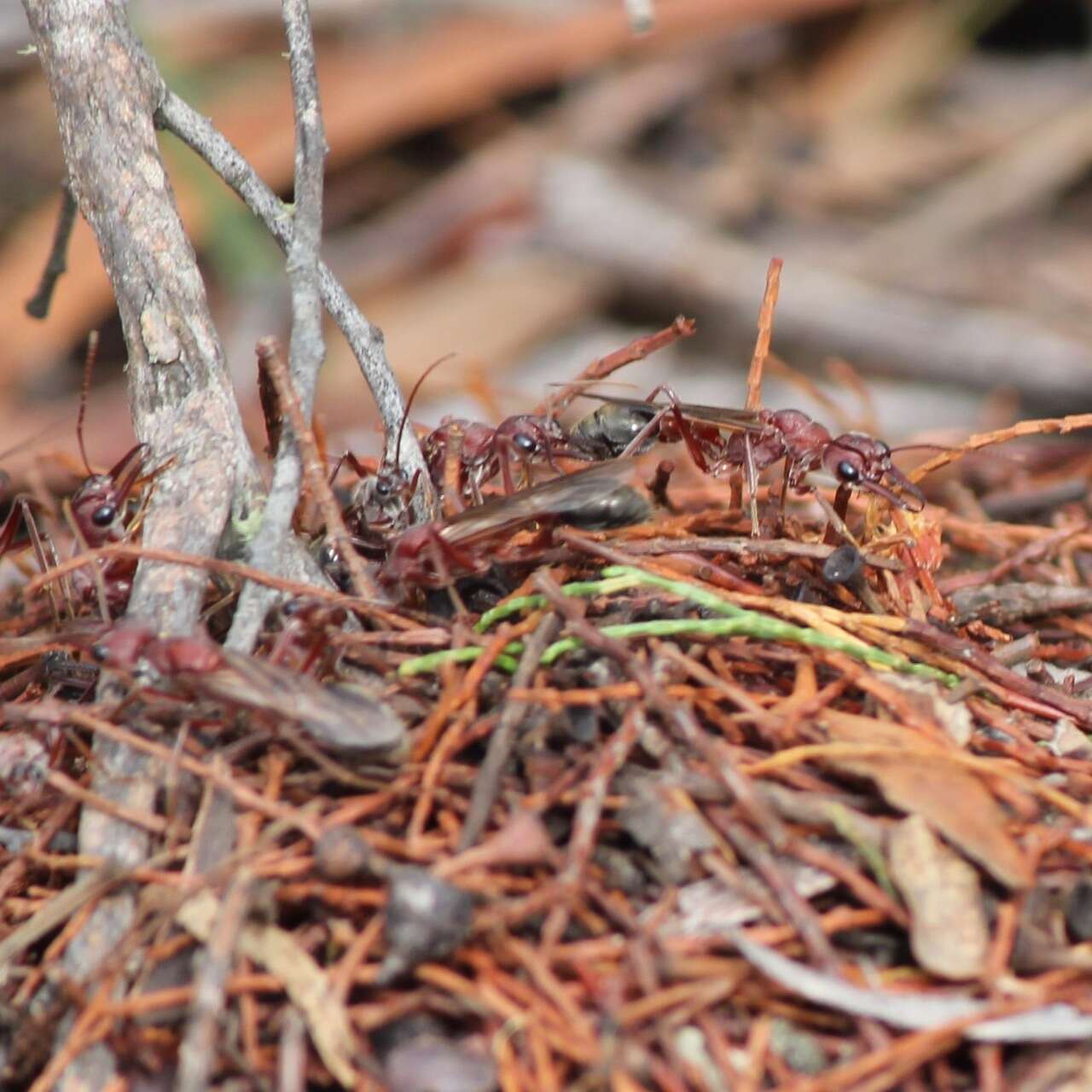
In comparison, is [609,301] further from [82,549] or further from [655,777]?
[655,777]

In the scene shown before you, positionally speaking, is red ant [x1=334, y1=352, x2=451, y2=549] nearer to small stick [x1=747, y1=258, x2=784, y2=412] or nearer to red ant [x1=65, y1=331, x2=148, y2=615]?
red ant [x1=65, y1=331, x2=148, y2=615]

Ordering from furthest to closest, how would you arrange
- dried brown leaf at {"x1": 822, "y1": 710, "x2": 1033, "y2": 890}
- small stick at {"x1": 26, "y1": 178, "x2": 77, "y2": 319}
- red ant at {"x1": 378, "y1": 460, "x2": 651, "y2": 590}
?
small stick at {"x1": 26, "y1": 178, "x2": 77, "y2": 319}, red ant at {"x1": 378, "y1": 460, "x2": 651, "y2": 590}, dried brown leaf at {"x1": 822, "y1": 710, "x2": 1033, "y2": 890}

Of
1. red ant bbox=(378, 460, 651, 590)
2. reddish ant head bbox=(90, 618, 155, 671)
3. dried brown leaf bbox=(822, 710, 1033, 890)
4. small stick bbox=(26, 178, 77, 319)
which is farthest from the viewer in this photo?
small stick bbox=(26, 178, 77, 319)

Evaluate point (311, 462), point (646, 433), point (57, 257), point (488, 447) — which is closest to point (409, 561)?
point (311, 462)

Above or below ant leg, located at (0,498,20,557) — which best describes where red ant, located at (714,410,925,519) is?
below

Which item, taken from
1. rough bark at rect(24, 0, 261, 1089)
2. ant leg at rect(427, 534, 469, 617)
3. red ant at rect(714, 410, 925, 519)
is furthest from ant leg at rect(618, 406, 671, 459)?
rough bark at rect(24, 0, 261, 1089)

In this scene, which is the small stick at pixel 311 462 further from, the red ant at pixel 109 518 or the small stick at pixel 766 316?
the small stick at pixel 766 316

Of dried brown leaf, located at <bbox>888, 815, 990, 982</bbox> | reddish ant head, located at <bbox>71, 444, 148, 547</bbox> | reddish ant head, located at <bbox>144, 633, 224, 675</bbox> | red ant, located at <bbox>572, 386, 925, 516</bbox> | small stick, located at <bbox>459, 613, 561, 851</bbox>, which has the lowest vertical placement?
dried brown leaf, located at <bbox>888, 815, 990, 982</bbox>

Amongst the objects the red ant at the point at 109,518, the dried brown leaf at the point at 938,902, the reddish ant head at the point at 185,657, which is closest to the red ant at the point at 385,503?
the red ant at the point at 109,518
